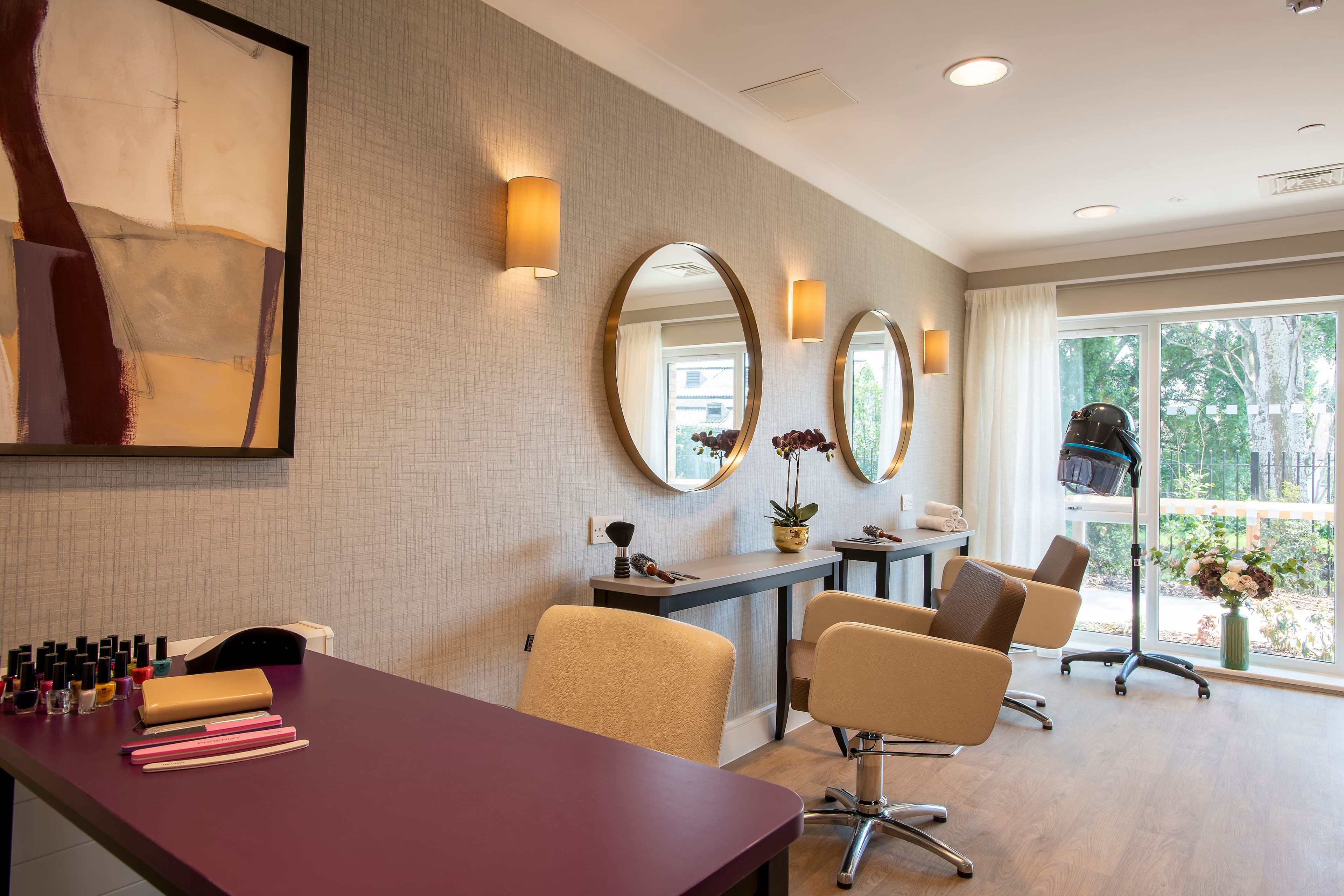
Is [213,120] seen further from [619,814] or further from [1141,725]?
[1141,725]

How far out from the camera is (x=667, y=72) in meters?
2.85

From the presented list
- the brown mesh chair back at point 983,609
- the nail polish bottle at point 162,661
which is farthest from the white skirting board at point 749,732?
the nail polish bottle at point 162,661

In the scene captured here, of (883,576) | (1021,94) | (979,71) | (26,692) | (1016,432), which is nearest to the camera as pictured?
(26,692)

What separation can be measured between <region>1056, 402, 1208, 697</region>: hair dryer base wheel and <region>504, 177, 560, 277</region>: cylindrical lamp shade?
3459 mm

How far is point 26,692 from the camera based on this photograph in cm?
115

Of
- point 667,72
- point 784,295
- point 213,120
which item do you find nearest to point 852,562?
point 784,295

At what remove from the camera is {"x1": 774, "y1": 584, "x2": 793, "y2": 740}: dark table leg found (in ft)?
10.4

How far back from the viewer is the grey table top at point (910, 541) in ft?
12.1

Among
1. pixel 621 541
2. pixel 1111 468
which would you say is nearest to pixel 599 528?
pixel 621 541

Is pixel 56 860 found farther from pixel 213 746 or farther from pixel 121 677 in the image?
pixel 213 746

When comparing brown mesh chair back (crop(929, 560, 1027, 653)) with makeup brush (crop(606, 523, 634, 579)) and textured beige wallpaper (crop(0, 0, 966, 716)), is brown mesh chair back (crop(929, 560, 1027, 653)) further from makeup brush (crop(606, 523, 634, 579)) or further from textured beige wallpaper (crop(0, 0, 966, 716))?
makeup brush (crop(606, 523, 634, 579))

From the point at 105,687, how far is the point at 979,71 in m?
2.92

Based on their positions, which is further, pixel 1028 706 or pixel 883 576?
pixel 1028 706

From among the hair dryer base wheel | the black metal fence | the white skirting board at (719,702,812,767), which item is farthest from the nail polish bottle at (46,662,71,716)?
the black metal fence
